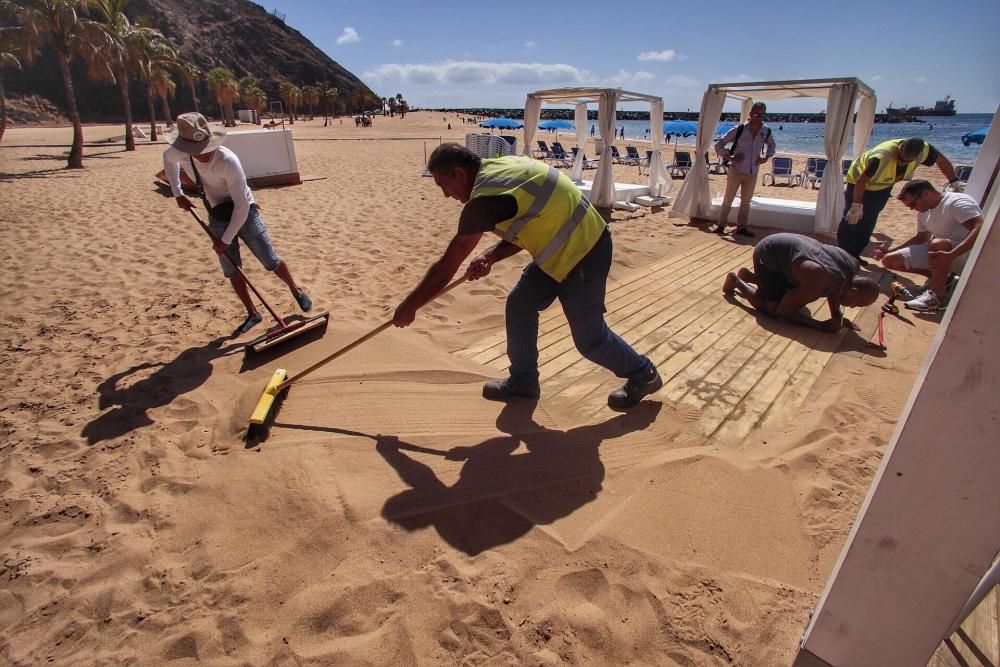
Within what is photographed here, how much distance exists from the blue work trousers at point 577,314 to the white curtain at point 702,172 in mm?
6334

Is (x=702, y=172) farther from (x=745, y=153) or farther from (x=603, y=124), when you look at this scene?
(x=603, y=124)

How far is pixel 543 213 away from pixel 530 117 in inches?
355

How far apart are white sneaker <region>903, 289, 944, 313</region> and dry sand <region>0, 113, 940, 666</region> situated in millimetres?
520

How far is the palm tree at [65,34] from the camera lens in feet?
43.2

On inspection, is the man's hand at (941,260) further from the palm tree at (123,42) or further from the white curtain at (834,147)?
the palm tree at (123,42)

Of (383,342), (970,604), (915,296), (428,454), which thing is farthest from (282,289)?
(915,296)

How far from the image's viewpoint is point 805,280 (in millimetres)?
3814

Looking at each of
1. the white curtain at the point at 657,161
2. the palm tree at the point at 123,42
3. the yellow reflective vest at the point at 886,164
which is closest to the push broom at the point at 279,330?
the yellow reflective vest at the point at 886,164

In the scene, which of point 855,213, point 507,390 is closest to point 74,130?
point 507,390

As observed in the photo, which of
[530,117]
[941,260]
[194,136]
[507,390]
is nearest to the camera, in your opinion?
[507,390]

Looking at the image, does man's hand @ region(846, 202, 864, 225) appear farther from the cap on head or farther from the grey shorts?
the cap on head

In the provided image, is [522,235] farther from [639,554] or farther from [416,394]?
[639,554]

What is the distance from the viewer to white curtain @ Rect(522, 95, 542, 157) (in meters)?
10.2

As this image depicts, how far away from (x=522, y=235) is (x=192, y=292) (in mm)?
3701
